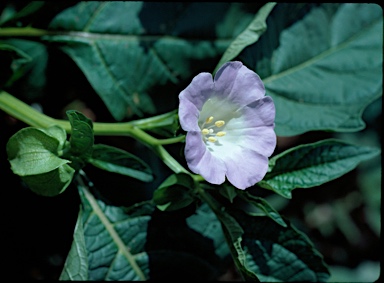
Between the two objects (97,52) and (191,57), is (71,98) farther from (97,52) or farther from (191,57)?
(191,57)

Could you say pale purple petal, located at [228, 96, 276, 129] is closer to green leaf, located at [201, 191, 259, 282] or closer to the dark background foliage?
green leaf, located at [201, 191, 259, 282]

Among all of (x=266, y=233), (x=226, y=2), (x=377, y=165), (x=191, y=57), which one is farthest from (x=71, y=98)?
(x=377, y=165)

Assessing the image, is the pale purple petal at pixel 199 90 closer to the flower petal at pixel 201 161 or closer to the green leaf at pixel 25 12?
the flower petal at pixel 201 161

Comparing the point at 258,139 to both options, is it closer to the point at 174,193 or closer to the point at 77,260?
the point at 174,193

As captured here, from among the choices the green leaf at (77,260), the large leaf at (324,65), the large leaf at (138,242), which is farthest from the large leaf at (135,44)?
the green leaf at (77,260)

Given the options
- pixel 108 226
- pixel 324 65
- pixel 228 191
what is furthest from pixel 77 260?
pixel 324 65

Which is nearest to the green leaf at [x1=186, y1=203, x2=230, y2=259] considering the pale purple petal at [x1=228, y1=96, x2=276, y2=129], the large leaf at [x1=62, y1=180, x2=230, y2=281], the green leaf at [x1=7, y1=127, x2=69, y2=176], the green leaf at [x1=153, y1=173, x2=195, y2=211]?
the large leaf at [x1=62, y1=180, x2=230, y2=281]
